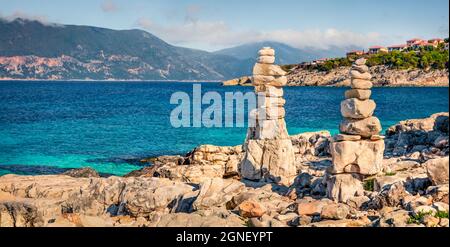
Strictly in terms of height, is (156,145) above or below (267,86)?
below

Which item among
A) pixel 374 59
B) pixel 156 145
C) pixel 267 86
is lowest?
pixel 156 145

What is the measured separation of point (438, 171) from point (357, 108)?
3.48 metres

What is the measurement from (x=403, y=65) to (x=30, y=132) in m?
124

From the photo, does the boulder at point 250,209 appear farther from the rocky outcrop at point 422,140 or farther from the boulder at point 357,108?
the rocky outcrop at point 422,140

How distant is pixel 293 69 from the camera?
18288 centimetres

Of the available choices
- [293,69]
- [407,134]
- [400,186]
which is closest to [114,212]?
[400,186]

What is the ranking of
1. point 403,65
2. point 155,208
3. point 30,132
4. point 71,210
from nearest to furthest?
point 155,208 < point 71,210 < point 30,132 < point 403,65

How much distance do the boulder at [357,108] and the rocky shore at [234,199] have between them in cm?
214

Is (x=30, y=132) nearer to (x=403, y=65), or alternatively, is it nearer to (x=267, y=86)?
(x=267, y=86)

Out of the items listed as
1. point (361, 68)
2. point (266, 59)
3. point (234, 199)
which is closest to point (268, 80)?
point (266, 59)

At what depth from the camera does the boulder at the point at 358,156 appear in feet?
56.2
